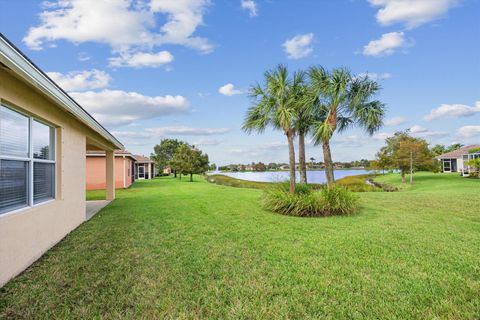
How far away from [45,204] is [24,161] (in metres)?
1.04

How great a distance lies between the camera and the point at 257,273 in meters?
3.87

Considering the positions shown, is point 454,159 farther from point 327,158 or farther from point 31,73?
point 31,73

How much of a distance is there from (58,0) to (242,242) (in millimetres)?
8521

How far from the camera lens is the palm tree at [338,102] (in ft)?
33.2

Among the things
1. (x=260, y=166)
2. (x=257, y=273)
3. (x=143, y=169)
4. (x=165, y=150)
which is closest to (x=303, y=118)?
(x=257, y=273)

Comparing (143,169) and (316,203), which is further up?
(143,169)

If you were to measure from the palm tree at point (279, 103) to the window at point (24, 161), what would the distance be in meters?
6.94

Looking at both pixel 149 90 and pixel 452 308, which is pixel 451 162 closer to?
pixel 149 90

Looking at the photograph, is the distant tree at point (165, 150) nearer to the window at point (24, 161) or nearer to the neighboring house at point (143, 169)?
the neighboring house at point (143, 169)

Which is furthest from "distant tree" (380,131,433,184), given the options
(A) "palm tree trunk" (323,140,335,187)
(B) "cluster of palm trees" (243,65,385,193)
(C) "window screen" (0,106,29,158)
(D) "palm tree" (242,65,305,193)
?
(C) "window screen" (0,106,29,158)

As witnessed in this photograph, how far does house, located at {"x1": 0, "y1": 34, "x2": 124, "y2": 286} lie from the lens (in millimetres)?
3645

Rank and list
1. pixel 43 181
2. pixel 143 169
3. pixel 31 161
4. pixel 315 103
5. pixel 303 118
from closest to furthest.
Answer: pixel 31 161
pixel 43 181
pixel 315 103
pixel 303 118
pixel 143 169

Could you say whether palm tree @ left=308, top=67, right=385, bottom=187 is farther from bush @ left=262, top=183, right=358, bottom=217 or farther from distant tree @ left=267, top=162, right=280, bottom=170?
distant tree @ left=267, top=162, right=280, bottom=170

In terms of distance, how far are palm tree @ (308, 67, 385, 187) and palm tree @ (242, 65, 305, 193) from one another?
30.6 inches
